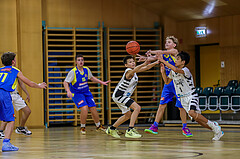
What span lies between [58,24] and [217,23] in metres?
4.71

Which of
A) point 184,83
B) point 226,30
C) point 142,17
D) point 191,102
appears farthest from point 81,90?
point 226,30

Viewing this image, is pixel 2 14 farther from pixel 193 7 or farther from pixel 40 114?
pixel 193 7

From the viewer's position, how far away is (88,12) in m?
11.7

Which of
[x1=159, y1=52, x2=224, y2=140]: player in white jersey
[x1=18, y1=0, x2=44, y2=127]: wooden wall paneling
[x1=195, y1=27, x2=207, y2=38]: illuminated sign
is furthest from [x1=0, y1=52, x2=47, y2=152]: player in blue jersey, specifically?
[x1=195, y1=27, x2=207, y2=38]: illuminated sign

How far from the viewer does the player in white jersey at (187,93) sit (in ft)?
21.1

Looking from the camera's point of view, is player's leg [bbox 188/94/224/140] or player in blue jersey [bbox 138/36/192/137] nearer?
player's leg [bbox 188/94/224/140]

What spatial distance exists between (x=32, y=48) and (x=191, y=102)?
18.9 feet

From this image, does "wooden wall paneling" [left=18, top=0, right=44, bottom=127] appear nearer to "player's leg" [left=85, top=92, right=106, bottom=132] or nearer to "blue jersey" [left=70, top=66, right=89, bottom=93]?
"blue jersey" [left=70, top=66, right=89, bottom=93]

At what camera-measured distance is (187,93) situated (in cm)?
662

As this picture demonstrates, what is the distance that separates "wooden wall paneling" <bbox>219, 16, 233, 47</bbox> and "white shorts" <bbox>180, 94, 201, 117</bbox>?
6453 millimetres

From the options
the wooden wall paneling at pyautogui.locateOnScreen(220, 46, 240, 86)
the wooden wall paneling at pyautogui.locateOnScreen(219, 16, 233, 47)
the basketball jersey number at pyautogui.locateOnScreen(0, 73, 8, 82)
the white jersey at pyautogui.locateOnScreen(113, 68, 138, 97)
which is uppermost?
the wooden wall paneling at pyautogui.locateOnScreen(219, 16, 233, 47)

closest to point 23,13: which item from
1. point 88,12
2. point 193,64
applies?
point 88,12

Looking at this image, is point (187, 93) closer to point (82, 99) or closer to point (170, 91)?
point (170, 91)

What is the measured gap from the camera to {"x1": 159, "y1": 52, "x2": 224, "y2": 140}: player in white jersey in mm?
6430
